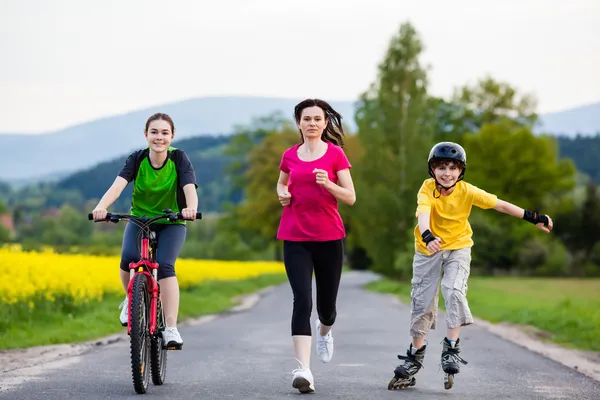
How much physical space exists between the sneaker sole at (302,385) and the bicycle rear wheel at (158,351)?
1.11m

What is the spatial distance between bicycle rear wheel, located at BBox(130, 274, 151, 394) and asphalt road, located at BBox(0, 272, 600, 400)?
18 cm

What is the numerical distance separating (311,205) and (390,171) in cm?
4114

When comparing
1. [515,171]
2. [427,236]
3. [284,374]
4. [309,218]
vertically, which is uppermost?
[515,171]

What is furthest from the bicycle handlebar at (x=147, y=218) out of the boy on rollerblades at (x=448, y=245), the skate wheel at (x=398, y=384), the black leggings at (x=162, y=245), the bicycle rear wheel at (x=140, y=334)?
the skate wheel at (x=398, y=384)

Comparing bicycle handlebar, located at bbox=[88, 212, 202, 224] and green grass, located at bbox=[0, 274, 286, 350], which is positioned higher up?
bicycle handlebar, located at bbox=[88, 212, 202, 224]

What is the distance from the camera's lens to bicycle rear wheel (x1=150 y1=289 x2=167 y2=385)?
24.3 ft

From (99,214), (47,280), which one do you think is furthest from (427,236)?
(47,280)

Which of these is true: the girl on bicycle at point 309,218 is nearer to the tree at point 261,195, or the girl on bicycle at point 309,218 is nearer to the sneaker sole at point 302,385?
the sneaker sole at point 302,385

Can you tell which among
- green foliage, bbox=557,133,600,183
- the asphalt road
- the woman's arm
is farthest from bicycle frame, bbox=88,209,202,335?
green foliage, bbox=557,133,600,183

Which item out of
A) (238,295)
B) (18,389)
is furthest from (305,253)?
(238,295)

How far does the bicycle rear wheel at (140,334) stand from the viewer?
269 inches

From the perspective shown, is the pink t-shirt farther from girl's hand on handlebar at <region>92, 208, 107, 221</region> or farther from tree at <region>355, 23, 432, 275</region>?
tree at <region>355, 23, 432, 275</region>

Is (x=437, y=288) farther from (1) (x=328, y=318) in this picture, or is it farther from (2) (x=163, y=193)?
(2) (x=163, y=193)

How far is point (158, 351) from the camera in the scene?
7.51 meters
